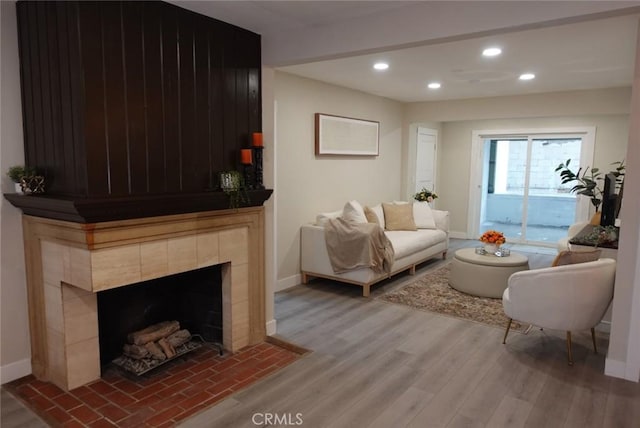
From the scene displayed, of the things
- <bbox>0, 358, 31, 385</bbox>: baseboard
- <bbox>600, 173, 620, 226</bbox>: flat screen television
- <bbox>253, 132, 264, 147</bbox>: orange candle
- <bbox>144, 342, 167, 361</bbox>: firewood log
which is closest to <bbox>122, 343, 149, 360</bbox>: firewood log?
<bbox>144, 342, 167, 361</bbox>: firewood log

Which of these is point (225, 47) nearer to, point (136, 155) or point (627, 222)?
point (136, 155)

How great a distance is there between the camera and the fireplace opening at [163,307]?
3.12 metres

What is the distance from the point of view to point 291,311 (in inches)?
170

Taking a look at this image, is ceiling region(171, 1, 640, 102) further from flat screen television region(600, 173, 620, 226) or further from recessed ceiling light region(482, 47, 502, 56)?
flat screen television region(600, 173, 620, 226)

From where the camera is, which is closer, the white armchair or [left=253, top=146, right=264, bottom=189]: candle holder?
the white armchair

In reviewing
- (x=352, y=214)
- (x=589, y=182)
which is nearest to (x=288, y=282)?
(x=352, y=214)

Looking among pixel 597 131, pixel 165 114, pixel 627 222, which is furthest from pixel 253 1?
pixel 597 131

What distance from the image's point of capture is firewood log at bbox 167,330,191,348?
3.23 m

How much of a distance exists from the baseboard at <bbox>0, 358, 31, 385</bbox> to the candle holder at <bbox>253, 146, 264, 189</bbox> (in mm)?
1953

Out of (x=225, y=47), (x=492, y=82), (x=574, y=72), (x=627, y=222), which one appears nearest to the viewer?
(x=627, y=222)

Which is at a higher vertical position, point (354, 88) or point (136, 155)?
point (354, 88)

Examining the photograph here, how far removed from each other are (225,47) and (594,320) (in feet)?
10.9

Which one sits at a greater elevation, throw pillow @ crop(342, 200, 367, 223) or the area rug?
throw pillow @ crop(342, 200, 367, 223)

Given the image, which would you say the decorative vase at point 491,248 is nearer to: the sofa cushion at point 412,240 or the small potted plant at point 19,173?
the sofa cushion at point 412,240
